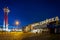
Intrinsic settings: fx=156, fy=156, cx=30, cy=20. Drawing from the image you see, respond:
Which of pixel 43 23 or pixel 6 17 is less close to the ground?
pixel 6 17

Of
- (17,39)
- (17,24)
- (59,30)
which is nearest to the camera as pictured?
(17,39)

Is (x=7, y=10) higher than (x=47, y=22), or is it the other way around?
(x=7, y=10)

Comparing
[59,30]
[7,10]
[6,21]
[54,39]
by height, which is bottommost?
[54,39]

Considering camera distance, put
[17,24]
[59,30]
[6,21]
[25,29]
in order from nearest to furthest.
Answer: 1. [59,30]
2. [25,29]
3. [17,24]
4. [6,21]

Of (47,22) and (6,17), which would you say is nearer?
(47,22)

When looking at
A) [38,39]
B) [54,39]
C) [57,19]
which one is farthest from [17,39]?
[57,19]

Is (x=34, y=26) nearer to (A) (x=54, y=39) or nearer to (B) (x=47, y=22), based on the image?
(B) (x=47, y=22)

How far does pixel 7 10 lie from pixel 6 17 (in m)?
3.08

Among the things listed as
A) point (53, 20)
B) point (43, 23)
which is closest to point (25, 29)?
point (43, 23)

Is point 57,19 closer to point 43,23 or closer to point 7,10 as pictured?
point 43,23

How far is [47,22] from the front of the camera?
5022cm

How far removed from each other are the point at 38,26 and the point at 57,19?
6.42m

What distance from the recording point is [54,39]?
23438 mm

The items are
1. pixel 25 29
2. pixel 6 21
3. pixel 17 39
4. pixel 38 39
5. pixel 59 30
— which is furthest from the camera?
pixel 6 21
